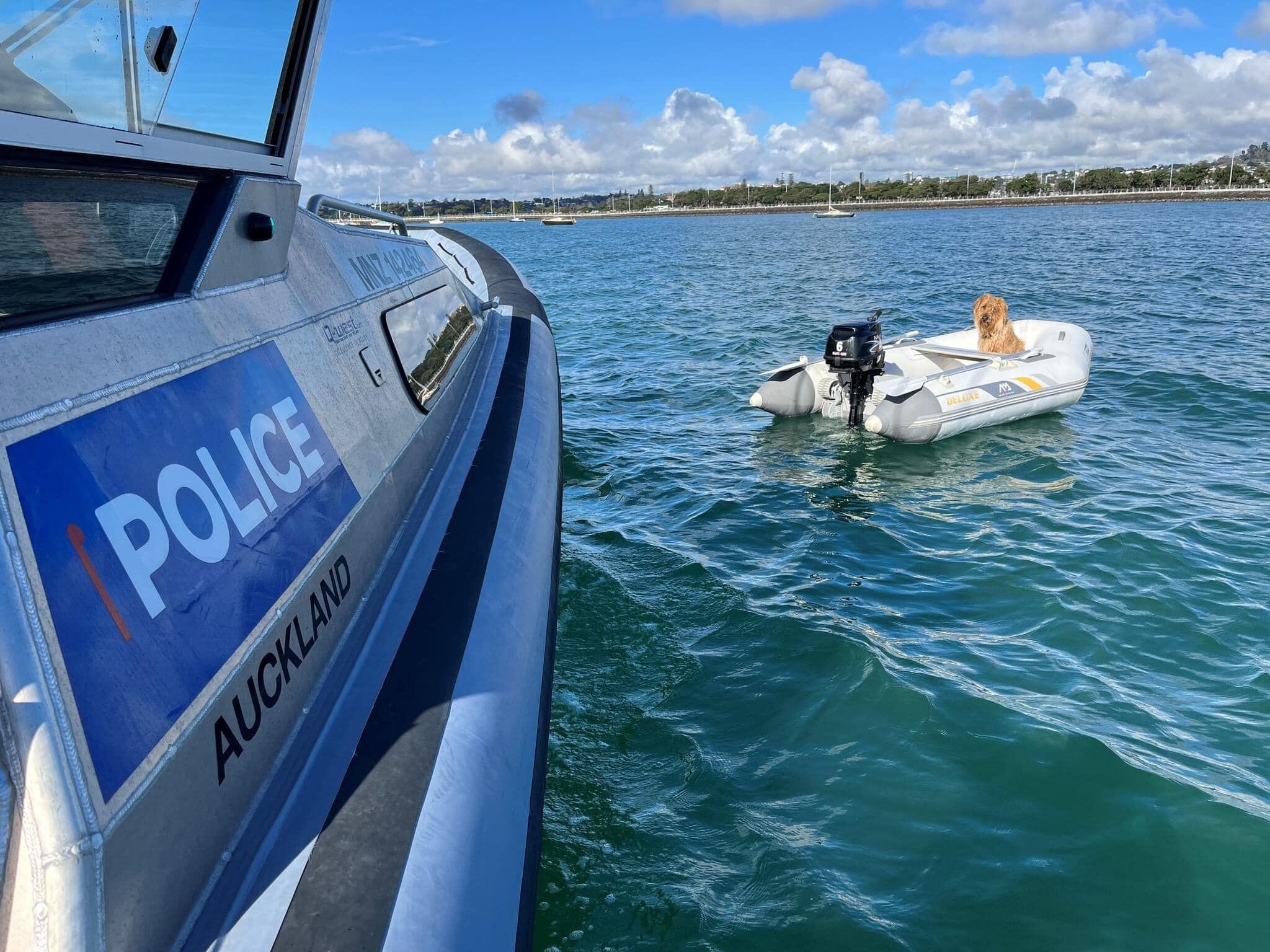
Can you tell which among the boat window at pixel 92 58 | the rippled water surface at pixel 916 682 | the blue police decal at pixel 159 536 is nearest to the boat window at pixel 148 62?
the boat window at pixel 92 58

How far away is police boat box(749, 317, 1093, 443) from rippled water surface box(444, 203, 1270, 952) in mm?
318

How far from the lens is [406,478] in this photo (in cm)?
390

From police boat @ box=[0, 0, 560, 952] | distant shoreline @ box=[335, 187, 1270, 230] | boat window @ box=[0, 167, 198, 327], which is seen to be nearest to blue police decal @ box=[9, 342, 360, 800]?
police boat @ box=[0, 0, 560, 952]

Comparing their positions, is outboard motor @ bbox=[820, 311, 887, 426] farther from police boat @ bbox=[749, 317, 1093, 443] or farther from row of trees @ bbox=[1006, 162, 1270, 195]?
row of trees @ bbox=[1006, 162, 1270, 195]

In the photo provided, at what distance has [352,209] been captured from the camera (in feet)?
19.0

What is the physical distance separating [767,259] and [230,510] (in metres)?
41.1

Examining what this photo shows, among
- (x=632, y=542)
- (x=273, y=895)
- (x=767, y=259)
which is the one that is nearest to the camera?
(x=273, y=895)

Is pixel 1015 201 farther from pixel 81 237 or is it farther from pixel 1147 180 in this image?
pixel 81 237

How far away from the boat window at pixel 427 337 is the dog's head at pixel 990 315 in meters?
7.80

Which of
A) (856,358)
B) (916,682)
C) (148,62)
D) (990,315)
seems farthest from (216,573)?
(990,315)

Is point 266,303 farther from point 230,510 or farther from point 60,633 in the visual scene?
point 60,633

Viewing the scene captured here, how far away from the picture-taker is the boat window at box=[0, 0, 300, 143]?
2.11 meters

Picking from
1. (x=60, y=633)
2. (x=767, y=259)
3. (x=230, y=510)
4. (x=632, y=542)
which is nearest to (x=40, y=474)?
(x=60, y=633)

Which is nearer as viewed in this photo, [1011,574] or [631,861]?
[631,861]
